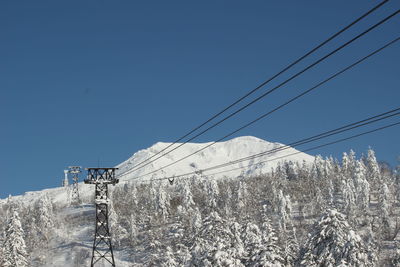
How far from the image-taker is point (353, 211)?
142 meters

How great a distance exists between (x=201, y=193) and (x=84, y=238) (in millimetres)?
47304

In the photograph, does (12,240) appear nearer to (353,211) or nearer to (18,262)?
(18,262)

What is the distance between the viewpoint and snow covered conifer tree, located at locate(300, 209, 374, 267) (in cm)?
3675

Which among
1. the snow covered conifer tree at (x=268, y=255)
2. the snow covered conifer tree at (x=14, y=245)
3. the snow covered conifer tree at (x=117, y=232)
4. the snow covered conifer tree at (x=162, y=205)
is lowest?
the snow covered conifer tree at (x=268, y=255)

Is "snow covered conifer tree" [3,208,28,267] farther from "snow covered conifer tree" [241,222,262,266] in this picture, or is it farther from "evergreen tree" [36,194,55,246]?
"evergreen tree" [36,194,55,246]

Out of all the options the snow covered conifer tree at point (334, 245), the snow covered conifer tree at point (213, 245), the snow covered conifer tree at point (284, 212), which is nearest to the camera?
the snow covered conifer tree at point (334, 245)

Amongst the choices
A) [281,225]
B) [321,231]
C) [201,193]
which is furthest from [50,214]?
[321,231]

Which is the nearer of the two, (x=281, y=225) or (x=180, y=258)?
(x=180, y=258)

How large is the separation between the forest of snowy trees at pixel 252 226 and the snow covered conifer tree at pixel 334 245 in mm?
71

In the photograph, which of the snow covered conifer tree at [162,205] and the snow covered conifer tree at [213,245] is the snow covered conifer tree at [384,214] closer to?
the snow covered conifer tree at [162,205]

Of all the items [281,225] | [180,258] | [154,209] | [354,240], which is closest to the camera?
[354,240]

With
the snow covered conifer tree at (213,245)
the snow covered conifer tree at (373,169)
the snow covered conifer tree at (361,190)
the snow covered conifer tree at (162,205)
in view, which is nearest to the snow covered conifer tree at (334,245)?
the snow covered conifer tree at (213,245)

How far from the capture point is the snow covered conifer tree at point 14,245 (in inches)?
2721

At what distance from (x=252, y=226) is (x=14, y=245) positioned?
40786 mm
